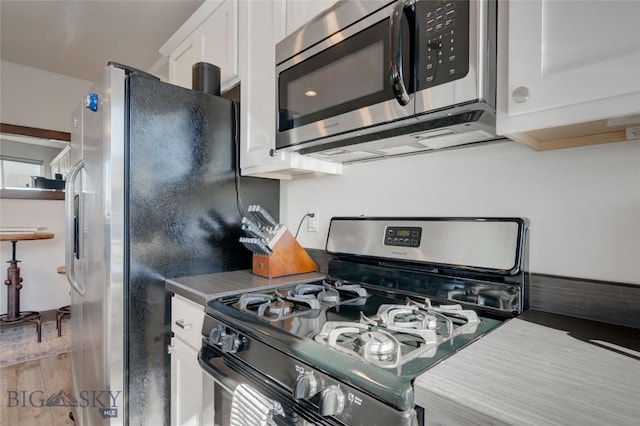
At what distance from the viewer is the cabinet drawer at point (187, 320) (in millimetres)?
1196

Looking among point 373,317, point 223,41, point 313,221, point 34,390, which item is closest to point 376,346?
Answer: point 373,317

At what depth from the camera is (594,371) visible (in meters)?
0.59

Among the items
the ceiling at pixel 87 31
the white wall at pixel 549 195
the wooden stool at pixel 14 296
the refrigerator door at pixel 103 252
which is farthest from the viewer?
the wooden stool at pixel 14 296

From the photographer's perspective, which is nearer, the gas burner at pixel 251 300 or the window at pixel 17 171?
the gas burner at pixel 251 300

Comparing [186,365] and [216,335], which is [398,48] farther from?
[186,365]

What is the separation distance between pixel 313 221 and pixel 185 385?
2.96 feet

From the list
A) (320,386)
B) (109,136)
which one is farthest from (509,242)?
(109,136)

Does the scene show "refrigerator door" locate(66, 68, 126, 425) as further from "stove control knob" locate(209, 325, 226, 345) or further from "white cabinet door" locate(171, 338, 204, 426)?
"stove control knob" locate(209, 325, 226, 345)

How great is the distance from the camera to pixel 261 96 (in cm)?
150

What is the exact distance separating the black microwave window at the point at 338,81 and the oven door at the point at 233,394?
2.71ft

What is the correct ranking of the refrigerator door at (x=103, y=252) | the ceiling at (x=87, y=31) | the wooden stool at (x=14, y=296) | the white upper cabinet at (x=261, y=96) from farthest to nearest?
the wooden stool at (x=14, y=296)
the ceiling at (x=87, y=31)
the white upper cabinet at (x=261, y=96)
the refrigerator door at (x=103, y=252)

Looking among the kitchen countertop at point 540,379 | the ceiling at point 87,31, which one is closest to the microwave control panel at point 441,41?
the kitchen countertop at point 540,379

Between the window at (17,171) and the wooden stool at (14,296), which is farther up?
the window at (17,171)

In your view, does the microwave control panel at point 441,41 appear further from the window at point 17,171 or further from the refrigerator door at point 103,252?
the window at point 17,171
